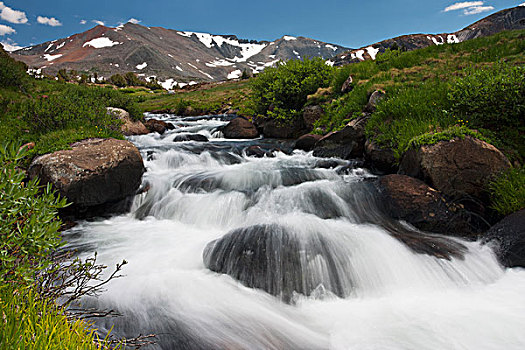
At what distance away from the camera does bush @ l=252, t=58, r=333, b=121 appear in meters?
13.2

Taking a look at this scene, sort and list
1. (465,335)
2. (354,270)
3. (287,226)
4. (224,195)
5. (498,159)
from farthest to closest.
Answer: (224,195)
(498,159)
(287,226)
(354,270)
(465,335)

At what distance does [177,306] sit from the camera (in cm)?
345

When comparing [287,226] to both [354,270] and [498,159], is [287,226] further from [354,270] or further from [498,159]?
[498,159]

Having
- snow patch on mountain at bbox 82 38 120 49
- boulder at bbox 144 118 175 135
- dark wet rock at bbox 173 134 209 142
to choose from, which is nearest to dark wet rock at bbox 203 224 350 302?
dark wet rock at bbox 173 134 209 142

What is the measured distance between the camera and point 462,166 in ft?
17.7

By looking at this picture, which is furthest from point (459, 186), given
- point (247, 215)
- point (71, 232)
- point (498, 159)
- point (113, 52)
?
point (113, 52)

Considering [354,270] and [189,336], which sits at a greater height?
[354,270]

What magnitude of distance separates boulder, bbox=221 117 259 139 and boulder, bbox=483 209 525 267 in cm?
1146

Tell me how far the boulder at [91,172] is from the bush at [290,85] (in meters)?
7.85

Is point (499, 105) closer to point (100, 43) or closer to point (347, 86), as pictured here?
point (347, 86)

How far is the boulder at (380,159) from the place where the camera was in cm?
736

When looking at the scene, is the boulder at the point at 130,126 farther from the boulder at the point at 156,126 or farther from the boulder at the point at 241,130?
the boulder at the point at 241,130

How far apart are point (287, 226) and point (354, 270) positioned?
4.39ft

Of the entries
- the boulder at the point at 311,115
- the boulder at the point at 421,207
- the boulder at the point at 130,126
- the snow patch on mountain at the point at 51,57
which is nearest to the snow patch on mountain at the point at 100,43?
the snow patch on mountain at the point at 51,57
